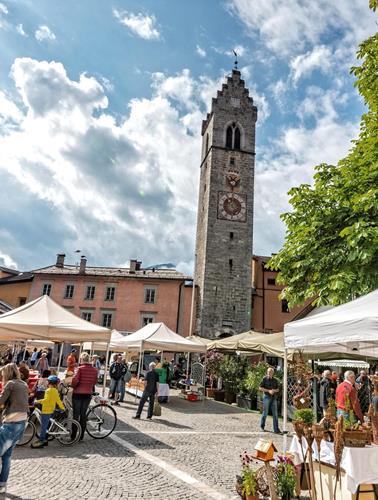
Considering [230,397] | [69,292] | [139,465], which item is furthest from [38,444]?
[69,292]

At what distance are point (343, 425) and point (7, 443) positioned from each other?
4.11 metres

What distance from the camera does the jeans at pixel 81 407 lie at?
8.40 meters

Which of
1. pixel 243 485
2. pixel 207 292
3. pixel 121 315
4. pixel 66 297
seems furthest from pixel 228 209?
pixel 243 485

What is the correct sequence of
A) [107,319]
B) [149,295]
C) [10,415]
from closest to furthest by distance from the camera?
[10,415] → [107,319] → [149,295]

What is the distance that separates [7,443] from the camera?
16.7 feet

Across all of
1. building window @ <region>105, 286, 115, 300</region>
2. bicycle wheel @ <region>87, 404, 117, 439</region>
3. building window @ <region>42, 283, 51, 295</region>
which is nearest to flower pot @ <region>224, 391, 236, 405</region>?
bicycle wheel @ <region>87, 404, 117, 439</region>

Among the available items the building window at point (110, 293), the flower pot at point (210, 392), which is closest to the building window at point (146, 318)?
the building window at point (110, 293)

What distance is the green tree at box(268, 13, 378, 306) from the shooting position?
9219 millimetres

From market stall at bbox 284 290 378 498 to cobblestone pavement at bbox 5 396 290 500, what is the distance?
1515 millimetres

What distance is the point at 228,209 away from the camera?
3678 centimetres

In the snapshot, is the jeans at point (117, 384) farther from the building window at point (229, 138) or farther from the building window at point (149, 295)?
the building window at point (229, 138)

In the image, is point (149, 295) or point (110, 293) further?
point (110, 293)

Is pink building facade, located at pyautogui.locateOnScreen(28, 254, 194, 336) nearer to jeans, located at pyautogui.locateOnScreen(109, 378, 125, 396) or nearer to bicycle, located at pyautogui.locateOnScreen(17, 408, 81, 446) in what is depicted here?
jeans, located at pyautogui.locateOnScreen(109, 378, 125, 396)

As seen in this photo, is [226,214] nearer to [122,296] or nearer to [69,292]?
[122,296]
